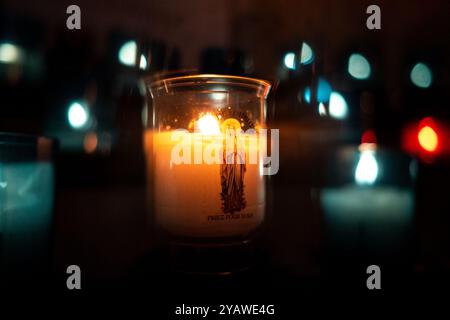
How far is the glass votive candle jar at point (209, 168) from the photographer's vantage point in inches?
17.5

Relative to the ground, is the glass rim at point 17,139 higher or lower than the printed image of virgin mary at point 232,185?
higher

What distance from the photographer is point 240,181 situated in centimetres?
45

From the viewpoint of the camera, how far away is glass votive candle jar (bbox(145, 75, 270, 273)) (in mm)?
444

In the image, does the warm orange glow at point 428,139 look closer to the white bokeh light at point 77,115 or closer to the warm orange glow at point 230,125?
the warm orange glow at point 230,125

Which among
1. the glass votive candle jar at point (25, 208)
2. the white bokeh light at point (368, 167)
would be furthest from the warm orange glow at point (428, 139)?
the glass votive candle jar at point (25, 208)

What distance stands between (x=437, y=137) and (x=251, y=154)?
0.41 metres

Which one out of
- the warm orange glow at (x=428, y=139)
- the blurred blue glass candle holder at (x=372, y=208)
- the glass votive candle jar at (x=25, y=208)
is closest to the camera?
the glass votive candle jar at (x=25, y=208)

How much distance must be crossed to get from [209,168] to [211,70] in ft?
0.82

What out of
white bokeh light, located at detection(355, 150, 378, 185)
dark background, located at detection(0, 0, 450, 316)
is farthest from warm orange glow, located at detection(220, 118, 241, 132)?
white bokeh light, located at detection(355, 150, 378, 185)

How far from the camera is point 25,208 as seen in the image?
0.46 m

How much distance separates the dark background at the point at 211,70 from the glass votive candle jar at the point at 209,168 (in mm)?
152

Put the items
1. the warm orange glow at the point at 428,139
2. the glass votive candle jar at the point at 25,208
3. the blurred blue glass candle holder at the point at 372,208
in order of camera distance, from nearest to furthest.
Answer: the glass votive candle jar at the point at 25,208 → the blurred blue glass candle holder at the point at 372,208 → the warm orange glow at the point at 428,139

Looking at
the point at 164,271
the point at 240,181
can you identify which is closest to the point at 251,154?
the point at 240,181

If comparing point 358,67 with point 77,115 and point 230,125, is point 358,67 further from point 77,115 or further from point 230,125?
point 77,115
